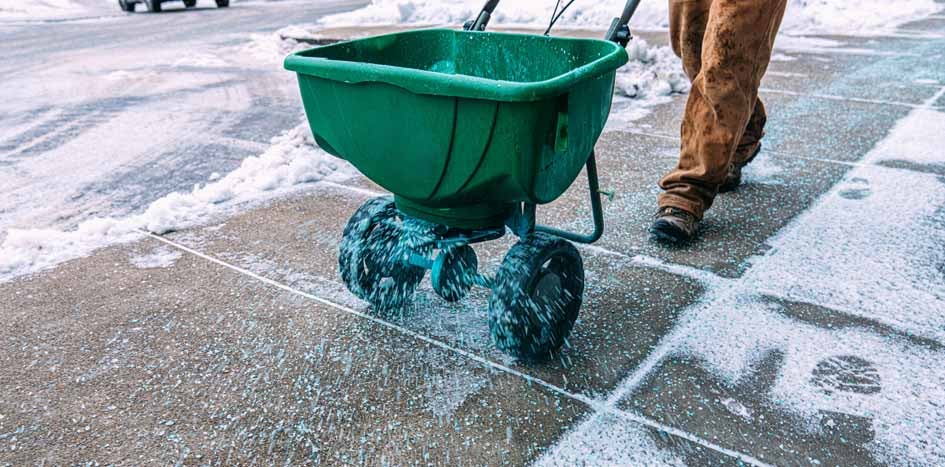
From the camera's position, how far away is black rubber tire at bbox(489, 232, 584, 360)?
6.79ft

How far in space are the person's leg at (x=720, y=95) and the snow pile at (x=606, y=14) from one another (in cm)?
571

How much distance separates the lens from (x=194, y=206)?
141 inches

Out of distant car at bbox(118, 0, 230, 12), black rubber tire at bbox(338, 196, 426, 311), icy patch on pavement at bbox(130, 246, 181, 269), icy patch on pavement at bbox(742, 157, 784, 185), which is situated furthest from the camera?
distant car at bbox(118, 0, 230, 12)

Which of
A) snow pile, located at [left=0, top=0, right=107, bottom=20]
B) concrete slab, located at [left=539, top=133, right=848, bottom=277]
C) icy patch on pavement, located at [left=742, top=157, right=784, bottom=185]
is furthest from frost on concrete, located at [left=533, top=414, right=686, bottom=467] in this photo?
snow pile, located at [left=0, top=0, right=107, bottom=20]

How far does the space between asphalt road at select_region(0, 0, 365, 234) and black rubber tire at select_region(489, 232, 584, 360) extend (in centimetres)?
228

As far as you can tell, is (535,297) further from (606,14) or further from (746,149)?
(606,14)

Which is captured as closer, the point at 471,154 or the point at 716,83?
the point at 471,154

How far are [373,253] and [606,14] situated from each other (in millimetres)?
7669

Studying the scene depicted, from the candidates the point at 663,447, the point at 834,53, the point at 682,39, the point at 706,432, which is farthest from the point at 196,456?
the point at 834,53

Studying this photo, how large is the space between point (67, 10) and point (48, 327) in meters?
17.3

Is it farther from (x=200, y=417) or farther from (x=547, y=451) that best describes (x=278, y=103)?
(x=547, y=451)

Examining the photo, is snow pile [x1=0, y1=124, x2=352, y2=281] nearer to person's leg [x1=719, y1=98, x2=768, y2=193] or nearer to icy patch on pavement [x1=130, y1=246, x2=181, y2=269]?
icy patch on pavement [x1=130, y1=246, x2=181, y2=269]

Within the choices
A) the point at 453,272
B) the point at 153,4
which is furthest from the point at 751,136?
the point at 153,4

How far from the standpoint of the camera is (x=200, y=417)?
6.61 ft
